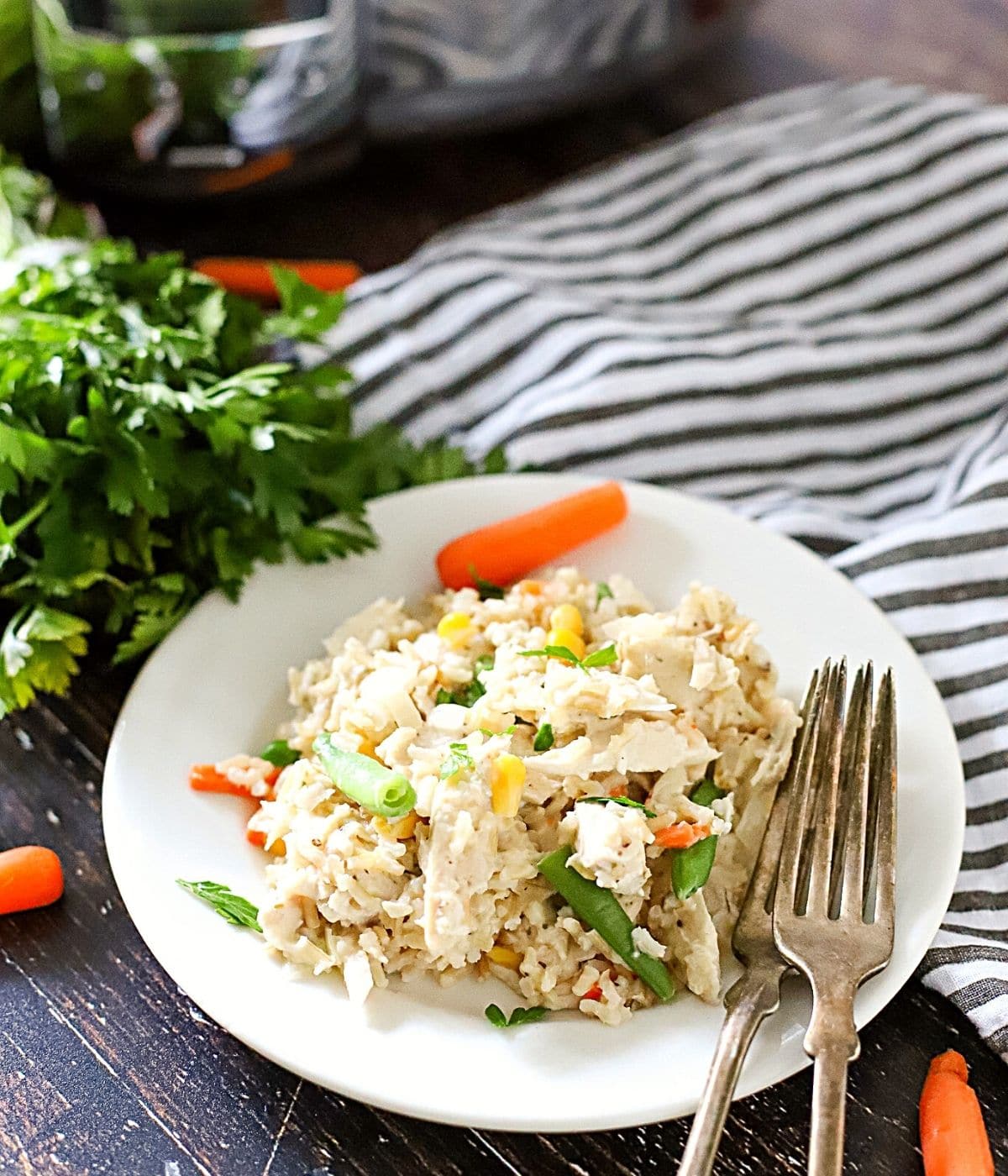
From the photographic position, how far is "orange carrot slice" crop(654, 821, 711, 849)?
170 cm

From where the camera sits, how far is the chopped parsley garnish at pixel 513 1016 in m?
1.64

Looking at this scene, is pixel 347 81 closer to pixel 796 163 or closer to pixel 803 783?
pixel 796 163

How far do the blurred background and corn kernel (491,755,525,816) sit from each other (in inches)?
70.3

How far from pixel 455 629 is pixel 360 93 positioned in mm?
1681

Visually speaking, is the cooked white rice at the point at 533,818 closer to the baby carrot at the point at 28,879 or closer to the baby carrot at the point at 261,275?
the baby carrot at the point at 28,879

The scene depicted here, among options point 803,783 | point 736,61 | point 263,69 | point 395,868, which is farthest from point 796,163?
point 395,868

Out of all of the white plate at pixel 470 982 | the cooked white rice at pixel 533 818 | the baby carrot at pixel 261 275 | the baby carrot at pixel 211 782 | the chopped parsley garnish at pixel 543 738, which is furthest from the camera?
the baby carrot at pixel 261 275

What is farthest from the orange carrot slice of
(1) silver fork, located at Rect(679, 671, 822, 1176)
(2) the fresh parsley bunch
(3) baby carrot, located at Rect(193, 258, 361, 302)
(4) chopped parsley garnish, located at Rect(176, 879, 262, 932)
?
(3) baby carrot, located at Rect(193, 258, 361, 302)

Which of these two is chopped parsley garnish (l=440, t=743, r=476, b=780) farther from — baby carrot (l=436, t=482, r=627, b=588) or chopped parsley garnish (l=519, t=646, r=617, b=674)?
baby carrot (l=436, t=482, r=627, b=588)

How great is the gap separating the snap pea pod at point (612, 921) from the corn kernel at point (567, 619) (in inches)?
15.9

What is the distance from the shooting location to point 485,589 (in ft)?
7.16

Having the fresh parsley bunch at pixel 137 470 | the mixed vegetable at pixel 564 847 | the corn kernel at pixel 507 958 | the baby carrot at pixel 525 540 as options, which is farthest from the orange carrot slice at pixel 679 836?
the fresh parsley bunch at pixel 137 470

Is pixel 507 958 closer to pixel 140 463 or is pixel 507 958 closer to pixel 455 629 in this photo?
pixel 455 629

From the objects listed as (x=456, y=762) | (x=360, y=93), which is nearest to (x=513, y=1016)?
→ (x=456, y=762)
